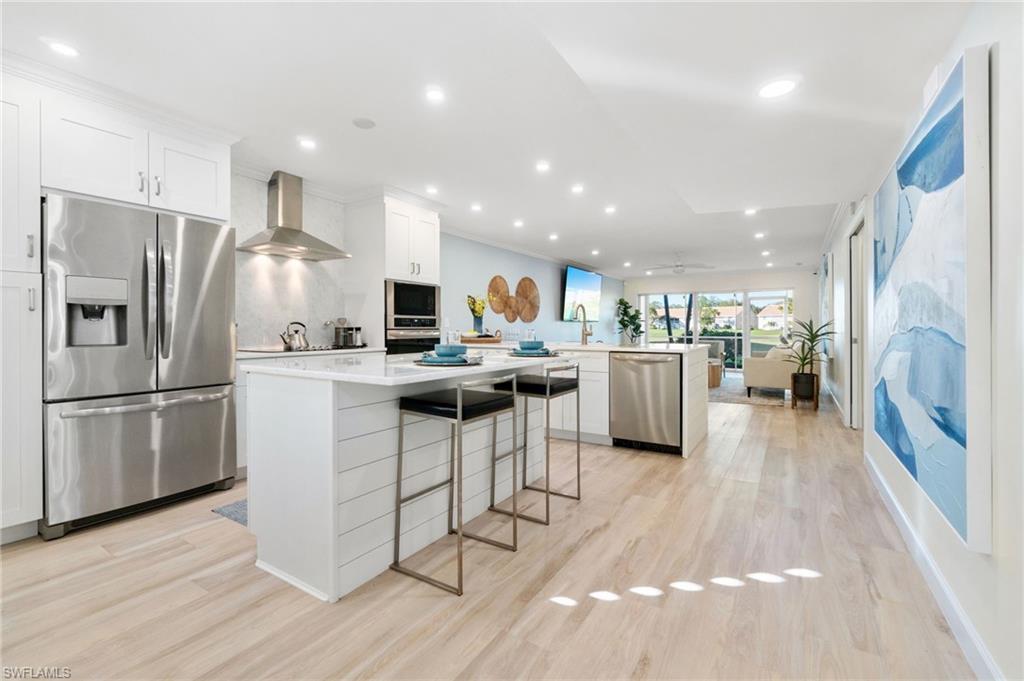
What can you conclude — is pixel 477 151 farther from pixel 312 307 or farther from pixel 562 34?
pixel 312 307

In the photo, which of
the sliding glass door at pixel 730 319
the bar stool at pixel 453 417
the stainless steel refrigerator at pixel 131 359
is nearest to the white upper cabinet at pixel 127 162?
the stainless steel refrigerator at pixel 131 359

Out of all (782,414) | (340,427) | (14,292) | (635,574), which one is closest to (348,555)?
(340,427)

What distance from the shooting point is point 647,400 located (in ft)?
13.3

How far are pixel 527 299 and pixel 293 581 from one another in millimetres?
6096

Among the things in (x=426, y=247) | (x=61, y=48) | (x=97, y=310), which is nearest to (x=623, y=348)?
(x=426, y=247)

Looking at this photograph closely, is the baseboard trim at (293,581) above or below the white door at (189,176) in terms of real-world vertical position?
below

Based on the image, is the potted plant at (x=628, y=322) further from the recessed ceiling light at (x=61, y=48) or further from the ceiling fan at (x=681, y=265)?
the recessed ceiling light at (x=61, y=48)

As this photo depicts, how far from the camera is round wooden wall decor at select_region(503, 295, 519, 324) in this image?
7102mm

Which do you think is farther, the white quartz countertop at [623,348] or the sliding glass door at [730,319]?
the sliding glass door at [730,319]

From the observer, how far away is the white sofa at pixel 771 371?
6.88m

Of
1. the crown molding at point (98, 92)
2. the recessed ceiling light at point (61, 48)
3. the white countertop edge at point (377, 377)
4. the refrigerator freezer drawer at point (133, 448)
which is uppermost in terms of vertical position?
the recessed ceiling light at point (61, 48)

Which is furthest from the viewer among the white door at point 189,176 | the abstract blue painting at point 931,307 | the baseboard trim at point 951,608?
the white door at point 189,176

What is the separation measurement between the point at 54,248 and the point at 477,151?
257 cm

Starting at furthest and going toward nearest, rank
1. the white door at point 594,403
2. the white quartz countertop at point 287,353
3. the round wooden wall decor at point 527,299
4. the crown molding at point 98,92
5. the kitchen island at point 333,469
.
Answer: the round wooden wall decor at point 527,299
the white door at point 594,403
the white quartz countertop at point 287,353
the crown molding at point 98,92
the kitchen island at point 333,469
